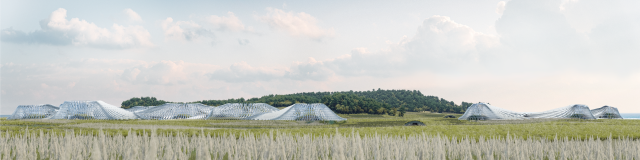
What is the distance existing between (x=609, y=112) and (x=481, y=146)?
95.9 metres

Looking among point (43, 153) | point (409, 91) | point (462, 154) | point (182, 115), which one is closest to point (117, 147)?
point (43, 153)

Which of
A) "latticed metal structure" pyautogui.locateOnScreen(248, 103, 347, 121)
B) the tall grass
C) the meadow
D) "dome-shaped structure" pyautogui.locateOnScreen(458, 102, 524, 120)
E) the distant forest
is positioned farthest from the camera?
the distant forest

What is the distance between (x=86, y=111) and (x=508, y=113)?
89.0 m

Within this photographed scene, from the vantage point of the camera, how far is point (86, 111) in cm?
7250

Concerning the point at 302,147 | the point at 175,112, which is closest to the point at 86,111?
the point at 175,112

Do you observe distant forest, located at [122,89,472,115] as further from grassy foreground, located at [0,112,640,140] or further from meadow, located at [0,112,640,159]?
meadow, located at [0,112,640,159]

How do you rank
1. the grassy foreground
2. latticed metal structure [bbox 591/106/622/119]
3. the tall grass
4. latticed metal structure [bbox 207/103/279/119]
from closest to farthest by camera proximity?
the tall grass
the grassy foreground
latticed metal structure [bbox 207/103/279/119]
latticed metal structure [bbox 591/106/622/119]

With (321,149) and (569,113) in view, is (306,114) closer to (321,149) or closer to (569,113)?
(569,113)

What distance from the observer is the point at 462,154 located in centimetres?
1171

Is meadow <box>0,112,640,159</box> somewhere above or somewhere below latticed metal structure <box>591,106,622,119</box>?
above

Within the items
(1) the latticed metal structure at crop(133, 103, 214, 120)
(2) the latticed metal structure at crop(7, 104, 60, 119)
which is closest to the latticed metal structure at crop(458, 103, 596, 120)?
(1) the latticed metal structure at crop(133, 103, 214, 120)

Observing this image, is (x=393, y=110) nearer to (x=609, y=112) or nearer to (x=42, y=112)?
(x=609, y=112)

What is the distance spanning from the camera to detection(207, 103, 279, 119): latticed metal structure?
81.5 metres

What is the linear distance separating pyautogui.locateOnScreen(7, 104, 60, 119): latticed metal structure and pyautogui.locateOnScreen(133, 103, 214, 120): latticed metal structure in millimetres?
20948
